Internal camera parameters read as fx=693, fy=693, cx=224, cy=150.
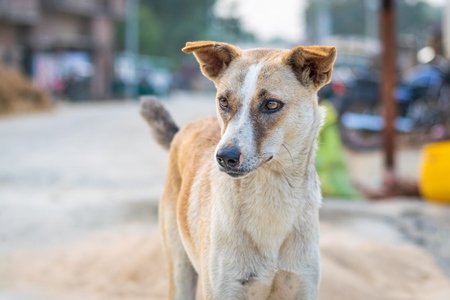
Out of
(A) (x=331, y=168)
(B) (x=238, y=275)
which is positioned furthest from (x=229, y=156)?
(A) (x=331, y=168)

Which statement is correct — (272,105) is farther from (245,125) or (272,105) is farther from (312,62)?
(312,62)

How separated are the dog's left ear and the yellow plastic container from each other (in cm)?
530

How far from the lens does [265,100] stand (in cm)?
329

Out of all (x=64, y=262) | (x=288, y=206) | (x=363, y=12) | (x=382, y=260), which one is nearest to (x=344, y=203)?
(x=382, y=260)

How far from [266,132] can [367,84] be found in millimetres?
10770

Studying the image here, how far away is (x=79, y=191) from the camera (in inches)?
371

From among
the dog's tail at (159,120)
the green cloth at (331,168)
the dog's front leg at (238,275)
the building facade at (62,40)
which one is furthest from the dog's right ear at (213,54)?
the building facade at (62,40)

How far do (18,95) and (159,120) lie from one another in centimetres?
1936

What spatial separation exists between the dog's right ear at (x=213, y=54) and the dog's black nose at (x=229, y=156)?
688mm

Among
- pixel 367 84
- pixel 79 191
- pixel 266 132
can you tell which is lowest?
pixel 79 191

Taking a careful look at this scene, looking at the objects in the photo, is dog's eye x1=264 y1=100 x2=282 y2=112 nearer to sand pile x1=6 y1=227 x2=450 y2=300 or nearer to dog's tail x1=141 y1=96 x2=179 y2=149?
dog's tail x1=141 y1=96 x2=179 y2=149

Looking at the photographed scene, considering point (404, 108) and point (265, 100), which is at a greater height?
point (265, 100)

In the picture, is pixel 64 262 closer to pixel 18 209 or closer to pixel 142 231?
pixel 142 231

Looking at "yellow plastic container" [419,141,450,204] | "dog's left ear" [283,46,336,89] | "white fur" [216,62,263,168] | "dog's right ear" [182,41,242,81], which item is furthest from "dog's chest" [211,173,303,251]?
"yellow plastic container" [419,141,450,204]
